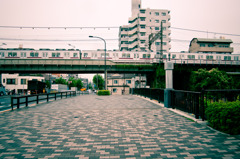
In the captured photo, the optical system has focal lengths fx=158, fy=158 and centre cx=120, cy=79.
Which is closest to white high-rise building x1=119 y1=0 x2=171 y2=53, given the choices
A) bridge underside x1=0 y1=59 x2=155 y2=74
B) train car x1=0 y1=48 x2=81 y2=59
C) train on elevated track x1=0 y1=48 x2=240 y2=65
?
train on elevated track x1=0 y1=48 x2=240 y2=65

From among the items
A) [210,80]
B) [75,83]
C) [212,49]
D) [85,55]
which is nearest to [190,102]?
[210,80]

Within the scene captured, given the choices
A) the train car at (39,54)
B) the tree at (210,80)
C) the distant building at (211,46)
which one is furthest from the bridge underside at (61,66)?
the distant building at (211,46)

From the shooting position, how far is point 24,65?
1393 inches

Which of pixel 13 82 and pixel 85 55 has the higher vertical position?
pixel 85 55

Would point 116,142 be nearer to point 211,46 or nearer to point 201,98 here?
point 201,98

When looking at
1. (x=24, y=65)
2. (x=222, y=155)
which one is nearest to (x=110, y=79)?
(x=24, y=65)

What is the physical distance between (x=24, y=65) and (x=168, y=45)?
217ft

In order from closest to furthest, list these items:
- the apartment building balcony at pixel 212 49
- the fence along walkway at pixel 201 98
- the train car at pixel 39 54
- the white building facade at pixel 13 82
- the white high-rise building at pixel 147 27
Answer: the fence along walkway at pixel 201 98
the train car at pixel 39 54
the white building facade at pixel 13 82
the apartment building balcony at pixel 212 49
the white high-rise building at pixel 147 27

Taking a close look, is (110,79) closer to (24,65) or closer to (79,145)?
(24,65)

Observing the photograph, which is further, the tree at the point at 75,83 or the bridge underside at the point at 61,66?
the tree at the point at 75,83

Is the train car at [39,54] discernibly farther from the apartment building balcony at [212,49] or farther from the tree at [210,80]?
the apartment building balcony at [212,49]

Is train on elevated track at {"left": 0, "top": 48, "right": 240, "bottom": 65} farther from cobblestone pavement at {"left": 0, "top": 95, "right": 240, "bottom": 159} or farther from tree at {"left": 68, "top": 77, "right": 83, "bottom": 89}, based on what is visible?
tree at {"left": 68, "top": 77, "right": 83, "bottom": 89}

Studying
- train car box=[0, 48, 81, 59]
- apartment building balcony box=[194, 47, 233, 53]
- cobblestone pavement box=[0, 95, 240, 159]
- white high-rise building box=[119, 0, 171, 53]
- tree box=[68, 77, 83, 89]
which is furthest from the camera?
tree box=[68, 77, 83, 89]

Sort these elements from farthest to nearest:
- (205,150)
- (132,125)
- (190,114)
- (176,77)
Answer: (176,77) → (190,114) → (132,125) → (205,150)
